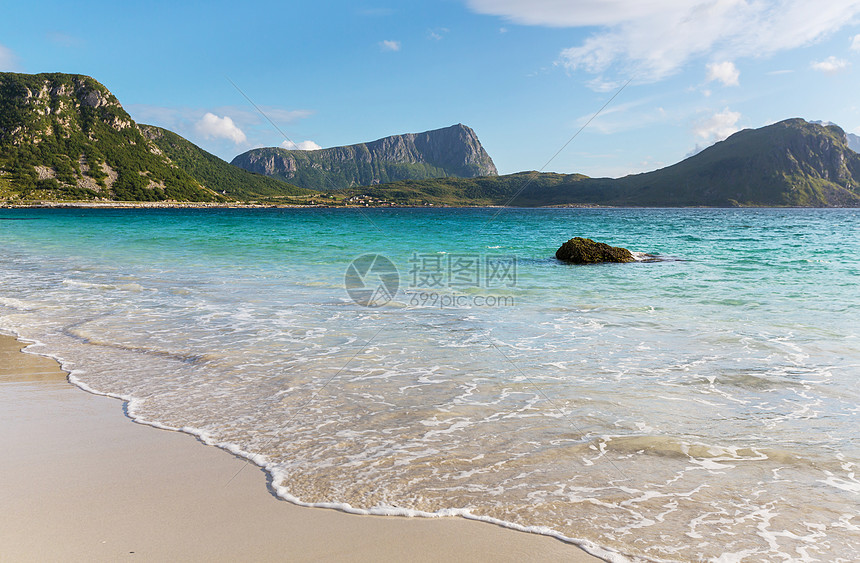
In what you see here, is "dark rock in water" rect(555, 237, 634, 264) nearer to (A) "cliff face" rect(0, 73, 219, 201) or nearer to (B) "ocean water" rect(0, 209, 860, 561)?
(B) "ocean water" rect(0, 209, 860, 561)

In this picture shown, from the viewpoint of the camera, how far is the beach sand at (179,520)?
3121 millimetres

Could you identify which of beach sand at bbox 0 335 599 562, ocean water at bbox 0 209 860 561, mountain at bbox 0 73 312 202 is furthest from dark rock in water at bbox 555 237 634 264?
mountain at bbox 0 73 312 202

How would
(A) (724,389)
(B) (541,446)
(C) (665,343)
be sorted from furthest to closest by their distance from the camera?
(C) (665,343) < (A) (724,389) < (B) (541,446)

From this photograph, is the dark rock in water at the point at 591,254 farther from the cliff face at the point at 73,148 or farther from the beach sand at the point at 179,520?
the cliff face at the point at 73,148

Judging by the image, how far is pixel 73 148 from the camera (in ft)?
508

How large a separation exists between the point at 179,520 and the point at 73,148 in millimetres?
193806

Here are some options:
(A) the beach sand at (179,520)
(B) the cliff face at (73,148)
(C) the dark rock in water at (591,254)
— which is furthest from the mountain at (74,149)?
(A) the beach sand at (179,520)

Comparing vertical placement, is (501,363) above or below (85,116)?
below

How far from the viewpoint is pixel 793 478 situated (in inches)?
163

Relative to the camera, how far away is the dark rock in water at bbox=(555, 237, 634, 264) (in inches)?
895

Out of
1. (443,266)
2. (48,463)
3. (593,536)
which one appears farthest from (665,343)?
(443,266)

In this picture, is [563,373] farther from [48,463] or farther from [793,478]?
[48,463]

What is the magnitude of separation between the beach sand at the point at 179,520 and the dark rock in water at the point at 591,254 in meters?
20.5

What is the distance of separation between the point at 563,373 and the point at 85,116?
214 m
